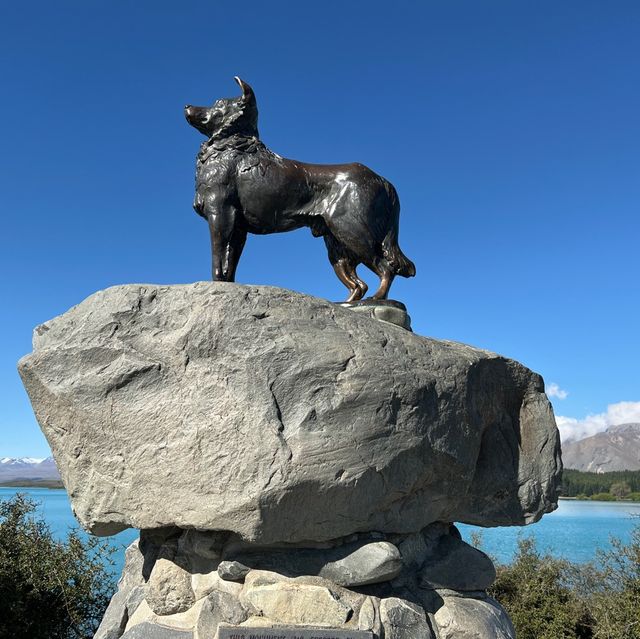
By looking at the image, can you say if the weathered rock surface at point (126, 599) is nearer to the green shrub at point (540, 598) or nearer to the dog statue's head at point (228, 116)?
the dog statue's head at point (228, 116)

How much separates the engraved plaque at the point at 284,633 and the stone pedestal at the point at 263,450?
4 cm

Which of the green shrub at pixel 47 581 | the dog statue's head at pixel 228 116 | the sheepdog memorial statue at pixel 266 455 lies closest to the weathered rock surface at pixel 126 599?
the sheepdog memorial statue at pixel 266 455

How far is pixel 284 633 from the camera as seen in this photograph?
335cm

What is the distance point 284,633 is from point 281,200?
2845mm

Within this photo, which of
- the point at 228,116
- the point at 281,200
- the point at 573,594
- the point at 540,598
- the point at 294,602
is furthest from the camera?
the point at 573,594

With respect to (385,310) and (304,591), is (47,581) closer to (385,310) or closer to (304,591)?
(304,591)

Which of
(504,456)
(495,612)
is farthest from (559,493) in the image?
(495,612)

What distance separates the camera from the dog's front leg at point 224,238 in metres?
4.59

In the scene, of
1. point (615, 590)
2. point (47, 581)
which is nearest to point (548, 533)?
point (615, 590)

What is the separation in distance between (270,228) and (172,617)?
2687 mm

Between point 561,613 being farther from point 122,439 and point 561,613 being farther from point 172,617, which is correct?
point 122,439

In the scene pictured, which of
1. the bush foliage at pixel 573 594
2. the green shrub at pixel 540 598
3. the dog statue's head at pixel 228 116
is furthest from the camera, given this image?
the green shrub at pixel 540 598

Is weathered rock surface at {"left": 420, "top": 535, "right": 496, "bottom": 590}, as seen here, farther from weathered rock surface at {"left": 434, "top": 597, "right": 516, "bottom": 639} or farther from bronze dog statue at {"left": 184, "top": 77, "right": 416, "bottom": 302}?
bronze dog statue at {"left": 184, "top": 77, "right": 416, "bottom": 302}

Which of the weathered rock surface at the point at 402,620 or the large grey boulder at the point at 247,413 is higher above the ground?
the large grey boulder at the point at 247,413
